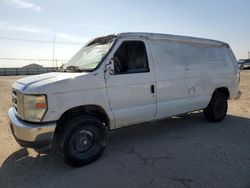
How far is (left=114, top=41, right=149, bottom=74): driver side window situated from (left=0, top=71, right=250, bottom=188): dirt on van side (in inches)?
62.6

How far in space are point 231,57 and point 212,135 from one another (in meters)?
2.57

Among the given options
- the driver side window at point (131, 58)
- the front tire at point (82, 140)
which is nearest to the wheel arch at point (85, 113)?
the front tire at point (82, 140)

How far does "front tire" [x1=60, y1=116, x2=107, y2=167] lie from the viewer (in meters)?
4.29

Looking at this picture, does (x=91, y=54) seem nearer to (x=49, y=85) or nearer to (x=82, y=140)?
(x=49, y=85)

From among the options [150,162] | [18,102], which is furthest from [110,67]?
[150,162]

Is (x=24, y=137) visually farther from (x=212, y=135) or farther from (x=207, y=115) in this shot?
(x=207, y=115)

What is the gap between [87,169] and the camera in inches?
172

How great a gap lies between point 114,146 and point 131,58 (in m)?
1.85

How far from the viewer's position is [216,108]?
701 cm

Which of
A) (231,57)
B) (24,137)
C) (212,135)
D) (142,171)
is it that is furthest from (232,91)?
(24,137)

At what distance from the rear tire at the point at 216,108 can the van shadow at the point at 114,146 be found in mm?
172

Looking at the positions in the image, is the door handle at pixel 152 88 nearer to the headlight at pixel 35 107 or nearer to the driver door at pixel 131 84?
the driver door at pixel 131 84

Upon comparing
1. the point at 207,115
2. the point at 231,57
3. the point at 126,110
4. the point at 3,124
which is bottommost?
the point at 3,124

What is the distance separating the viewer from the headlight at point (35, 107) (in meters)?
4.01
